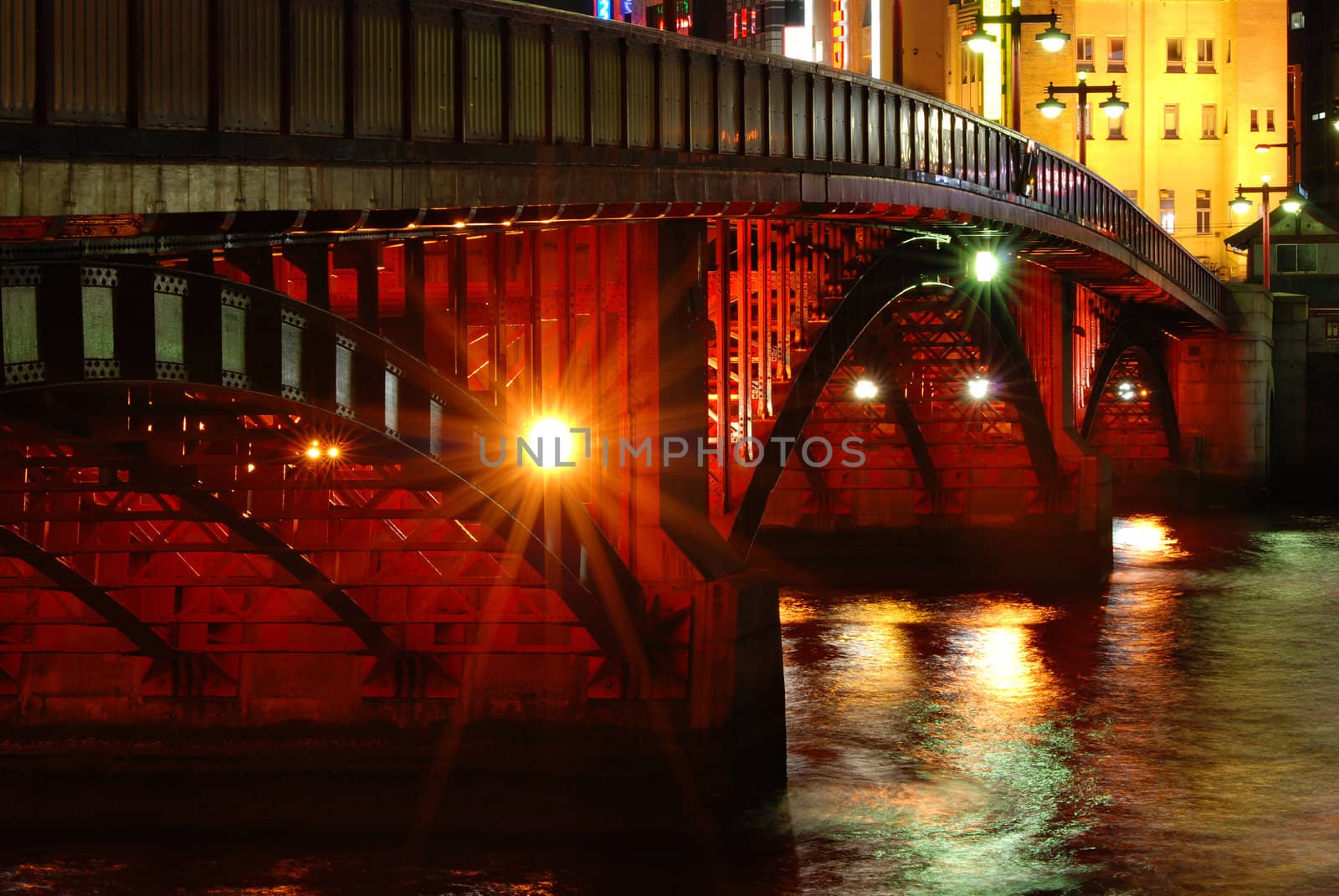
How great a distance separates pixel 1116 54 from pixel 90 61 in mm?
94507

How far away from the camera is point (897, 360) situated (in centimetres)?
4125

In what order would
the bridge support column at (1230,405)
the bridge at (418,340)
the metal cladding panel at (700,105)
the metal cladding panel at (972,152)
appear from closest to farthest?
the bridge at (418,340), the metal cladding panel at (700,105), the metal cladding panel at (972,152), the bridge support column at (1230,405)

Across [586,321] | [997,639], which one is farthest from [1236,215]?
[586,321]

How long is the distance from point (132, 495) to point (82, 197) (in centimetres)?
948

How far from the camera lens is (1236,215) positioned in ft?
331

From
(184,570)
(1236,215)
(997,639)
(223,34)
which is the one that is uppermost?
(1236,215)

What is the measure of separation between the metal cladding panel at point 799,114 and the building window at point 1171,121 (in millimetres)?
82291

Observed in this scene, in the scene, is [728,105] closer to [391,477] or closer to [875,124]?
[875,124]

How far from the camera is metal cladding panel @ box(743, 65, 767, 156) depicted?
20.9 meters

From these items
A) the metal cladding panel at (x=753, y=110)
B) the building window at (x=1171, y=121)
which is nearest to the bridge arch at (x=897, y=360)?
the metal cladding panel at (x=753, y=110)

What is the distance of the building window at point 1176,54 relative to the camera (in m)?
101

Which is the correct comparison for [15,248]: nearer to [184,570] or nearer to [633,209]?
[633,209]

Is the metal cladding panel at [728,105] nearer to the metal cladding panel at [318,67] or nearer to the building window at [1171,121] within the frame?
the metal cladding panel at [318,67]

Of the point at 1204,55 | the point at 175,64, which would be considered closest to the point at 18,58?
the point at 175,64
